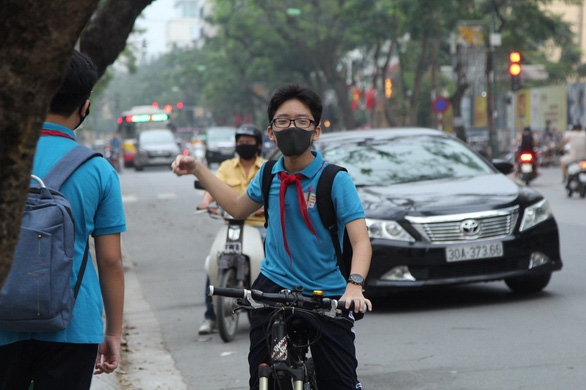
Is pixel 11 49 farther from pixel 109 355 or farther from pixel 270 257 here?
pixel 270 257

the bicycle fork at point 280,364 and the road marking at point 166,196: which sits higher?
the bicycle fork at point 280,364

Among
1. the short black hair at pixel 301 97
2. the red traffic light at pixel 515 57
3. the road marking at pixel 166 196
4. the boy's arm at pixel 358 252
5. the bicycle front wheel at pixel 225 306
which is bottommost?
the road marking at pixel 166 196

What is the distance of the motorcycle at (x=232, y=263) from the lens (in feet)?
25.5

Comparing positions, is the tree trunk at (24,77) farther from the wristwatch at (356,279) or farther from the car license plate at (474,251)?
the car license plate at (474,251)

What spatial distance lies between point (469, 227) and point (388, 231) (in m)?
0.65

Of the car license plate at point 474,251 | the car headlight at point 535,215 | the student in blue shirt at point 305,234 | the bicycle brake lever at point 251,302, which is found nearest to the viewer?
the bicycle brake lever at point 251,302

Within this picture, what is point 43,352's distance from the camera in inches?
119

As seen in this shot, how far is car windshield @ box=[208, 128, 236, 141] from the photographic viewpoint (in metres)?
48.7

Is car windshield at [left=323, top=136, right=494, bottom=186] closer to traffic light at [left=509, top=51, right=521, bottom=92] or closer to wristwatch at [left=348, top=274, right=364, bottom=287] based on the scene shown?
wristwatch at [left=348, top=274, right=364, bottom=287]

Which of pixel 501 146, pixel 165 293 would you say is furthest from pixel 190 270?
pixel 501 146

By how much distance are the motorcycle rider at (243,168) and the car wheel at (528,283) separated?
2442 millimetres

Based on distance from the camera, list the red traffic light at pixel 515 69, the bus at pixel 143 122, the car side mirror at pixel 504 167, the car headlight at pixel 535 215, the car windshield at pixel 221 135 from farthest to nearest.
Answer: the bus at pixel 143 122, the car windshield at pixel 221 135, the red traffic light at pixel 515 69, the car side mirror at pixel 504 167, the car headlight at pixel 535 215

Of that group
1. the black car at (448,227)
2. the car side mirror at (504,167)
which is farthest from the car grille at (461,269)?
the car side mirror at (504,167)

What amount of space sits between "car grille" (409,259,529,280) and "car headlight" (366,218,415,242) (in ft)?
0.82
